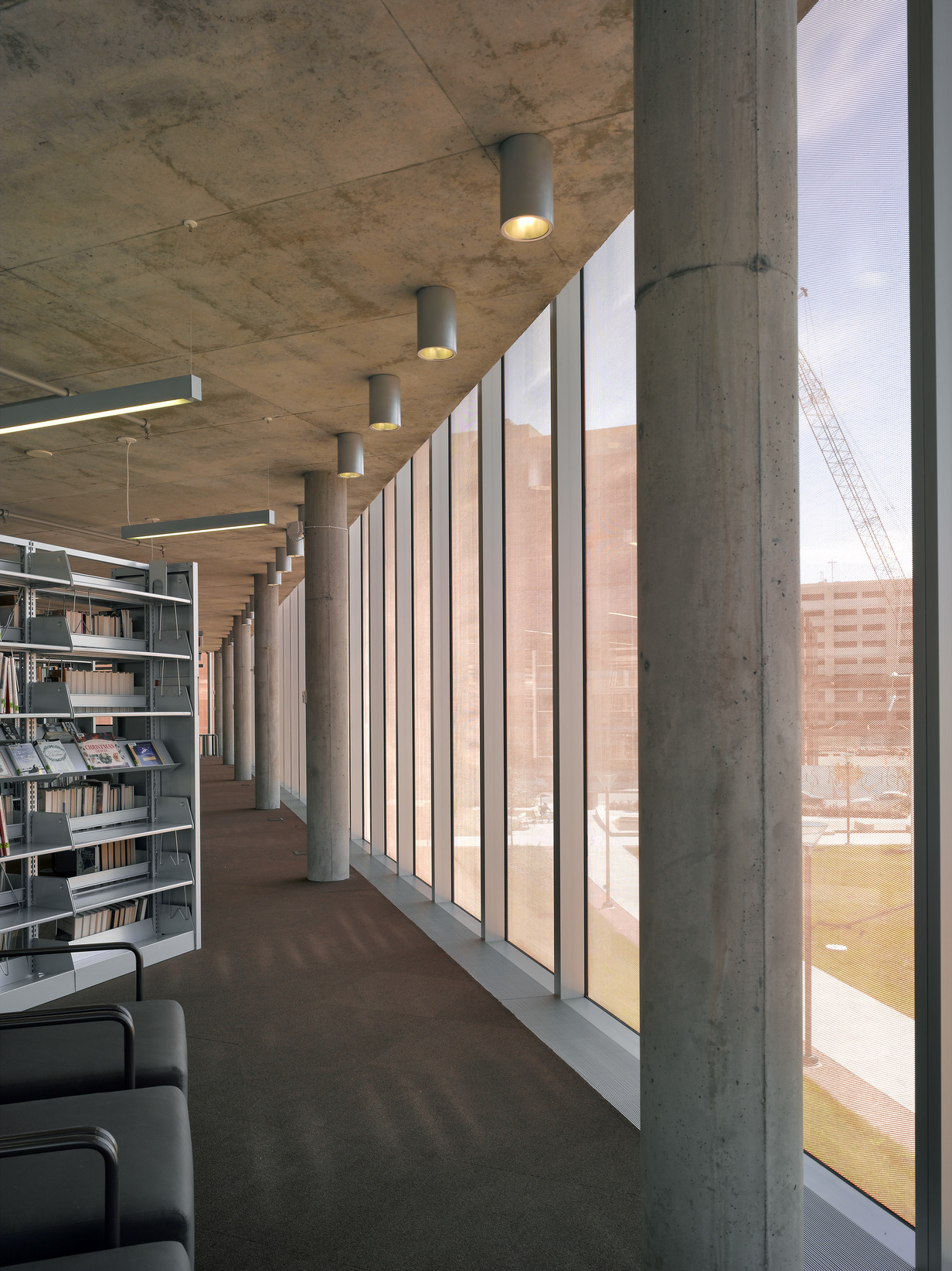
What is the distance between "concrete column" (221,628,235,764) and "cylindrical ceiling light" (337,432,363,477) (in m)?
19.4

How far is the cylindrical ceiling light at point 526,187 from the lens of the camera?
3.47 metres

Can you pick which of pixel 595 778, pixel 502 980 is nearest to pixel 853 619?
pixel 595 778

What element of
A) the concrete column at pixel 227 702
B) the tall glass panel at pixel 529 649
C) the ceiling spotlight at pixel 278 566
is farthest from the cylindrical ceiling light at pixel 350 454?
the concrete column at pixel 227 702

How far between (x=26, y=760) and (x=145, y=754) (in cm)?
95

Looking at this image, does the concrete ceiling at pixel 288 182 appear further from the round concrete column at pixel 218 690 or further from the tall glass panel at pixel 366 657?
the round concrete column at pixel 218 690

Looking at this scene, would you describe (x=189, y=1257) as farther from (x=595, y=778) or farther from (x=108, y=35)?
(x=108, y=35)

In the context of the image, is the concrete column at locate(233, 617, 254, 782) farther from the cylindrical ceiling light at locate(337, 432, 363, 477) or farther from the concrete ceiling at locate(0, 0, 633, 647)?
the concrete ceiling at locate(0, 0, 633, 647)

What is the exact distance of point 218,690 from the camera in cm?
3161

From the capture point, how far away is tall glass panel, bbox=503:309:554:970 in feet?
16.3

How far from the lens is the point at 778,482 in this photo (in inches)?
77.9

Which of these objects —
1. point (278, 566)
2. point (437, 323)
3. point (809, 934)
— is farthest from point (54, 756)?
point (278, 566)

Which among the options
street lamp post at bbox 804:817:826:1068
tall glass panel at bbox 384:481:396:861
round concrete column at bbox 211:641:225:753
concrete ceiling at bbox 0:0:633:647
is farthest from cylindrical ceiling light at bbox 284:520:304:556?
round concrete column at bbox 211:641:225:753

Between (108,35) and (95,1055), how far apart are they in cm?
352

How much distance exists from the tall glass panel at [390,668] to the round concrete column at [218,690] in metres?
21.1
